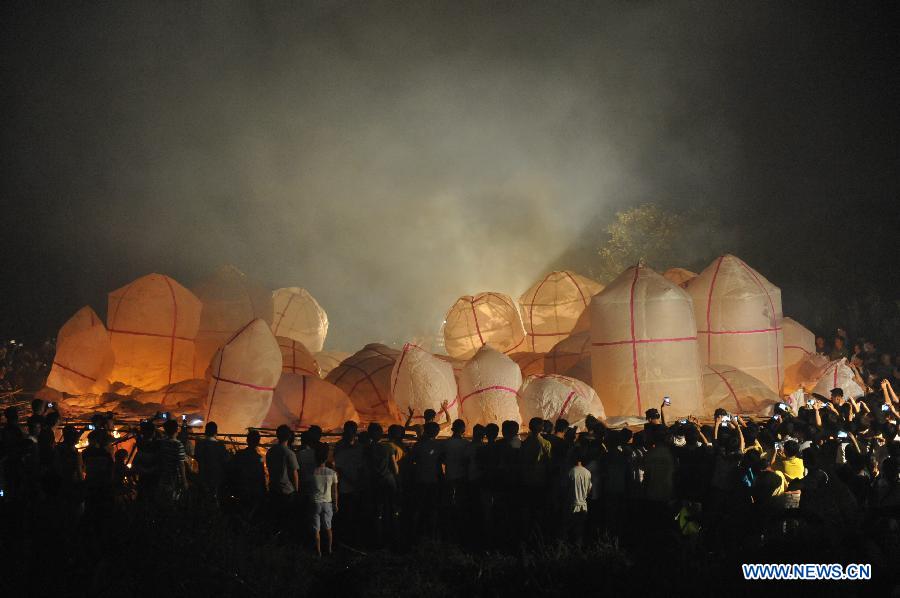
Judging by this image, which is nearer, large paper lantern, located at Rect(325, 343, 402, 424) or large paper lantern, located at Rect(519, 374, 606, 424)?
large paper lantern, located at Rect(519, 374, 606, 424)

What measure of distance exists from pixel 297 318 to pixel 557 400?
22.9 feet

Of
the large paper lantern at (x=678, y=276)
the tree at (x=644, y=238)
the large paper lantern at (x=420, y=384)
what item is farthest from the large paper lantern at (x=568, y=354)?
the tree at (x=644, y=238)

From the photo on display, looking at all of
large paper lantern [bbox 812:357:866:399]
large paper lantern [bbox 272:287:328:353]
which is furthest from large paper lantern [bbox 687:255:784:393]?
large paper lantern [bbox 272:287:328:353]

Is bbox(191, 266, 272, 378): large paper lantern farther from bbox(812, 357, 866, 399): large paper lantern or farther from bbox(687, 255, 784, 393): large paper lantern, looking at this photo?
bbox(812, 357, 866, 399): large paper lantern

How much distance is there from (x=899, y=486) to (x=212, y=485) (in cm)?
561

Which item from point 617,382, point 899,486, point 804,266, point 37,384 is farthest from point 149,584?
point 804,266

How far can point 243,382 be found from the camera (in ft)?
36.8

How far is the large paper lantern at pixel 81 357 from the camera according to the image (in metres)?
13.3

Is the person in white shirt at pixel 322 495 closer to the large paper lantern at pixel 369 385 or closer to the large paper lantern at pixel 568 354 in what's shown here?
the large paper lantern at pixel 369 385

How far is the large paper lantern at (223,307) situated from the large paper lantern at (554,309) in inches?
179

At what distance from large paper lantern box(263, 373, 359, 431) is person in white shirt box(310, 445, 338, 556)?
12.2 ft

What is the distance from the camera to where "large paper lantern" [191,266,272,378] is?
14.2 m

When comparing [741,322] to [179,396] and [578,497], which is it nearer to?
[578,497]

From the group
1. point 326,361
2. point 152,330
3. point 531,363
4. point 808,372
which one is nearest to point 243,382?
point 152,330
